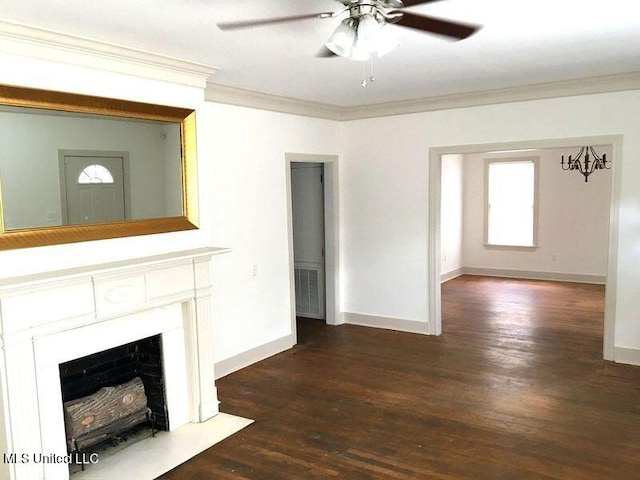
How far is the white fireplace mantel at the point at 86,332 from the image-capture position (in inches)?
111

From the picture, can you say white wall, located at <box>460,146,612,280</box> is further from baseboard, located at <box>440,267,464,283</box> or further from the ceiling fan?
the ceiling fan

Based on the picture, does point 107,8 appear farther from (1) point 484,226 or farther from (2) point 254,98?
(1) point 484,226

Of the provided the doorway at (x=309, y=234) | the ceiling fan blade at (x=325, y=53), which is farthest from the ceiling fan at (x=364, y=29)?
the doorway at (x=309, y=234)

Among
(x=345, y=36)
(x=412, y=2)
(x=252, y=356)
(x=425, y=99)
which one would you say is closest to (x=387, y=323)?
(x=252, y=356)

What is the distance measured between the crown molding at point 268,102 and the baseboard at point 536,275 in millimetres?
4957

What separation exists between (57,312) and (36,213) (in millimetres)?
581

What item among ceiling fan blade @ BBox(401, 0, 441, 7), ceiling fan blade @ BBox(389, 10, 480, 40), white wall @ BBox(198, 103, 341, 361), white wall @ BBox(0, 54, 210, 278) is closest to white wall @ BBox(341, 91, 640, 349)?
white wall @ BBox(198, 103, 341, 361)

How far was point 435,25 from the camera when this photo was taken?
2.87 m

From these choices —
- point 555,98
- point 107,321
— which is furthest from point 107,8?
point 555,98

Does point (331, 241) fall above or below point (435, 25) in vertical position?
below

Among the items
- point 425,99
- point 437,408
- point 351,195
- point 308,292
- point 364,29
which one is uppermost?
point 425,99

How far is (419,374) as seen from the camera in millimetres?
4777

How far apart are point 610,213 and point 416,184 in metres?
1.93

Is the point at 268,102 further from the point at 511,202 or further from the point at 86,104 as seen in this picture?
the point at 511,202
